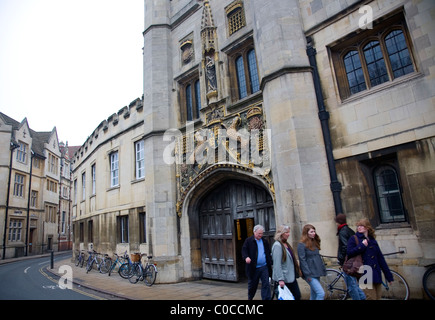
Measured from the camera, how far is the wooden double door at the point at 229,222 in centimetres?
899

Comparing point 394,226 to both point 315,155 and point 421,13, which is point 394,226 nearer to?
point 315,155

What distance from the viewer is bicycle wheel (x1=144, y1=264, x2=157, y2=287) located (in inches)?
385

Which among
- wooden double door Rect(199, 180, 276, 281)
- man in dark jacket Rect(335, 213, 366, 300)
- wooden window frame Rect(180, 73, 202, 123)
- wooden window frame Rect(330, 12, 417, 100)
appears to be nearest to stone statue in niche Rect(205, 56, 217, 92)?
wooden window frame Rect(180, 73, 202, 123)

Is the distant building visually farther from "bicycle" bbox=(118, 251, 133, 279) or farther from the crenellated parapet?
"bicycle" bbox=(118, 251, 133, 279)

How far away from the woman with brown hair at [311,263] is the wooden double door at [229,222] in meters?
3.87

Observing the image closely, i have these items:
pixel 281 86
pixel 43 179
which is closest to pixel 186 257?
pixel 281 86

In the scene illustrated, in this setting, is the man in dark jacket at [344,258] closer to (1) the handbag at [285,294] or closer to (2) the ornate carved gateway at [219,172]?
(1) the handbag at [285,294]

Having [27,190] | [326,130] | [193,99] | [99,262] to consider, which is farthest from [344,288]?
[27,190]

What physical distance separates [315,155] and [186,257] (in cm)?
595

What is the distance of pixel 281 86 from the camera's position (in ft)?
25.0

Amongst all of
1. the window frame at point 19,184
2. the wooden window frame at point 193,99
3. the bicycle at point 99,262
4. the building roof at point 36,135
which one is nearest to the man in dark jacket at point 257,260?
the wooden window frame at point 193,99

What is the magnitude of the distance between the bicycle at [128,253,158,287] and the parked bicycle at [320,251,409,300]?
5.79 meters

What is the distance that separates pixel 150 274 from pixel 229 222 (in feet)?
10.6

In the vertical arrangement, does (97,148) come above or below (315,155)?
above
